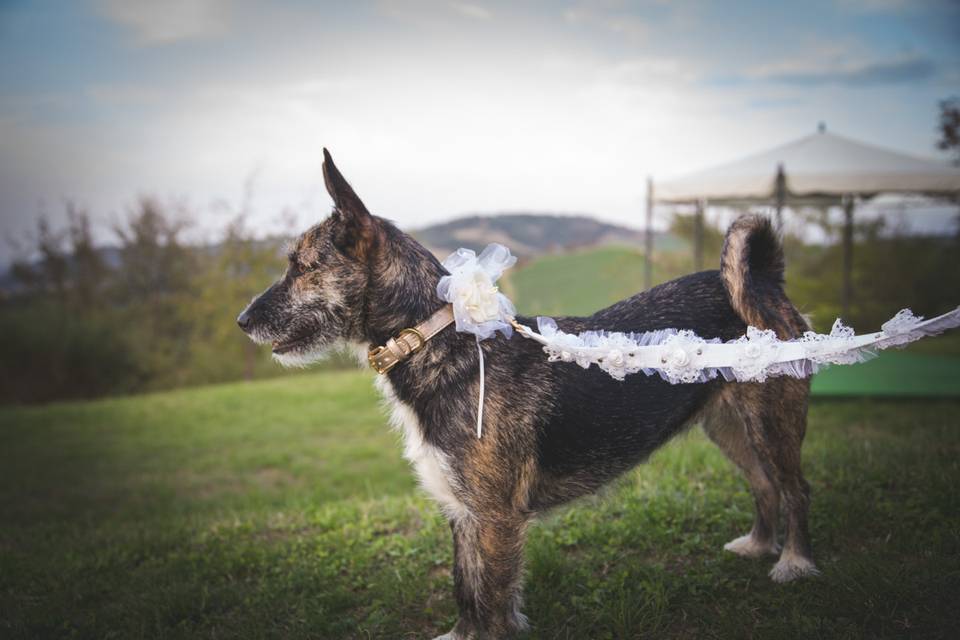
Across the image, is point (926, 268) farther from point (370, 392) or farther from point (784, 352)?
point (784, 352)

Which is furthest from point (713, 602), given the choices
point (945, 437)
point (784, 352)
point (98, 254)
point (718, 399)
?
point (98, 254)

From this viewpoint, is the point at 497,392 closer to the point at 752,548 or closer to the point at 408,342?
the point at 408,342

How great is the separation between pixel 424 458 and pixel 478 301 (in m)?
0.91

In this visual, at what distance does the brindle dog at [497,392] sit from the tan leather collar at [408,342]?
0.05 metres

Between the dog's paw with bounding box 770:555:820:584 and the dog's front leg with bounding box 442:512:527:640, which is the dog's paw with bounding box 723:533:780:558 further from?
the dog's front leg with bounding box 442:512:527:640

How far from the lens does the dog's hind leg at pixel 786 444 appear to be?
380 cm

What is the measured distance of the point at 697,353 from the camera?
325 centimetres

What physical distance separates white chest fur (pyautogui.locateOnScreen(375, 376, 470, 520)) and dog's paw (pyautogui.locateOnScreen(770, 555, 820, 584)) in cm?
216

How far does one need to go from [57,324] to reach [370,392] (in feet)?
34.9

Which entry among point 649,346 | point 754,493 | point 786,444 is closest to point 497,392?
point 649,346

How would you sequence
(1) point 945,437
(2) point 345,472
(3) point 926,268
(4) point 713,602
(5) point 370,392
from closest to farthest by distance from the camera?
(4) point 713,602 → (1) point 945,437 → (2) point 345,472 → (5) point 370,392 → (3) point 926,268

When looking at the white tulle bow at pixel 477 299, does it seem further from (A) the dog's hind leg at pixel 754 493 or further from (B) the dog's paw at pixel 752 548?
(B) the dog's paw at pixel 752 548

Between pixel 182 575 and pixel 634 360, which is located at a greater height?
pixel 634 360

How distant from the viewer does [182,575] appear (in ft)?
15.9
